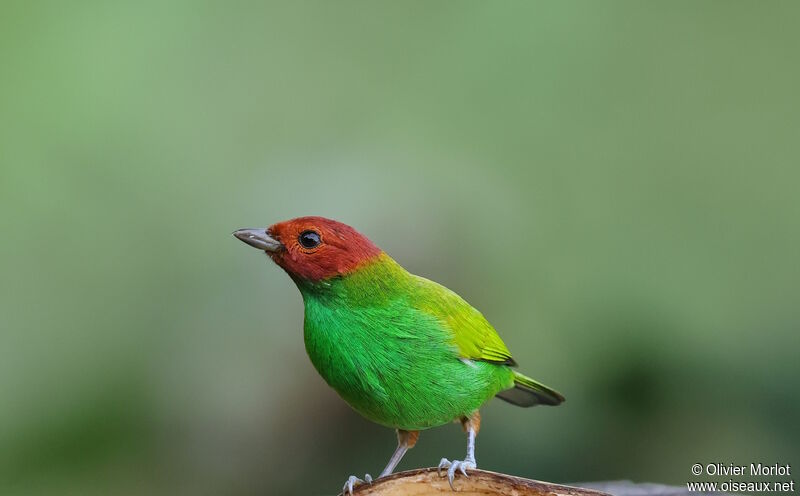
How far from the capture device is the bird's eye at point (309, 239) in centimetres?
320

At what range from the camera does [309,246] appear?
320 centimetres

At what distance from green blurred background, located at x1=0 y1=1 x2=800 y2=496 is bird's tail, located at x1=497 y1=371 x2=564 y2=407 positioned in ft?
6.55

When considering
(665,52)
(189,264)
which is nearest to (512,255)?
(665,52)

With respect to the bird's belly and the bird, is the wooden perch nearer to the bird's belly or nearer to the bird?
the bird

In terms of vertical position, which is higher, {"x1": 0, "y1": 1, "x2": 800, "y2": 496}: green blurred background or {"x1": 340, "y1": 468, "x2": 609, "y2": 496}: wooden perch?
{"x1": 0, "y1": 1, "x2": 800, "y2": 496}: green blurred background

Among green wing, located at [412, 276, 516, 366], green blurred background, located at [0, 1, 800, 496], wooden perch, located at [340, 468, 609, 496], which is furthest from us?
green blurred background, located at [0, 1, 800, 496]

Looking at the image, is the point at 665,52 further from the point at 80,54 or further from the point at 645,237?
the point at 80,54

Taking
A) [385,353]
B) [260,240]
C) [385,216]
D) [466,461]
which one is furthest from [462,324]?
[385,216]

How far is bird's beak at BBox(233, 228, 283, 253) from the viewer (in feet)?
10.4

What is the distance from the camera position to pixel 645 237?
22.7 feet

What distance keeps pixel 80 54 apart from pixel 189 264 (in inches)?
77.4

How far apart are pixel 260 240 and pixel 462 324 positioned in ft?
2.97

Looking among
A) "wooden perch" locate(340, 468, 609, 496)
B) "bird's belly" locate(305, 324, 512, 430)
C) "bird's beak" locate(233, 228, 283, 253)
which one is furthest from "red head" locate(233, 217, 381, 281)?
"wooden perch" locate(340, 468, 609, 496)

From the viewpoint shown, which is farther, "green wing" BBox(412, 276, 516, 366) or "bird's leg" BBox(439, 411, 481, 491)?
"green wing" BBox(412, 276, 516, 366)
